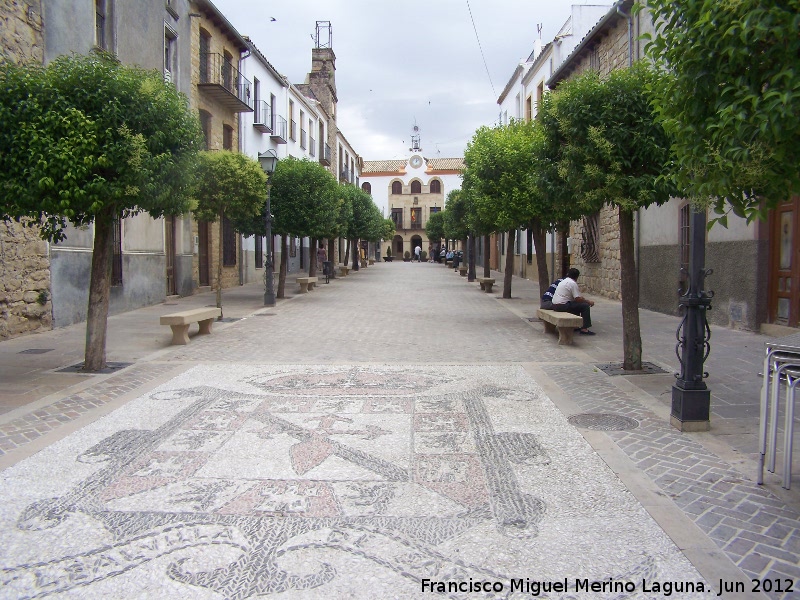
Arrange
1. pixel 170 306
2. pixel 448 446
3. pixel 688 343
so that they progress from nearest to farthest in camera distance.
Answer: pixel 448 446, pixel 688 343, pixel 170 306

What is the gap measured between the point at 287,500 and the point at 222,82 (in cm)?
1933

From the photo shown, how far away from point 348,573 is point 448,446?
2.03m

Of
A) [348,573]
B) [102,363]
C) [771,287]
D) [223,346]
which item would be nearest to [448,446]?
[348,573]

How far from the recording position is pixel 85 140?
6.66 metres

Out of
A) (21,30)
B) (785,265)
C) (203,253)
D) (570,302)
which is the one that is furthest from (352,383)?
(203,253)

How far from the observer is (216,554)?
3178 mm

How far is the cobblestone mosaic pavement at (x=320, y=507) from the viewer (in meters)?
2.99

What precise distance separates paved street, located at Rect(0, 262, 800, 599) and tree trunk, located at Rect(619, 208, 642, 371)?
14.3 inches

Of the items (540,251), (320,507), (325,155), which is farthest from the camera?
(325,155)

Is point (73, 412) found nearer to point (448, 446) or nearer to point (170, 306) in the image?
point (448, 446)

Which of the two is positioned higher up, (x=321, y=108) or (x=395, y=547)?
(x=321, y=108)

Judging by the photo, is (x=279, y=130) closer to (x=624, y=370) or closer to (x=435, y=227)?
(x=624, y=370)

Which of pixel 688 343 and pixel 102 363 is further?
pixel 102 363

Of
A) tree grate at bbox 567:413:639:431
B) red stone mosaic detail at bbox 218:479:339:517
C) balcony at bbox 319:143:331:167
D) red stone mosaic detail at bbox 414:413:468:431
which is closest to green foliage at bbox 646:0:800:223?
tree grate at bbox 567:413:639:431
